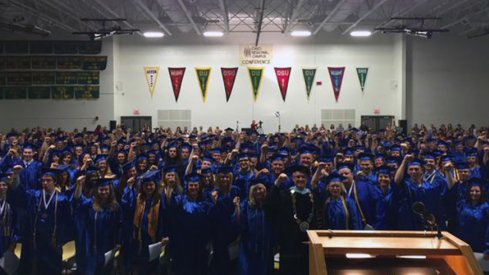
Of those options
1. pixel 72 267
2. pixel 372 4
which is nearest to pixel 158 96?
pixel 372 4

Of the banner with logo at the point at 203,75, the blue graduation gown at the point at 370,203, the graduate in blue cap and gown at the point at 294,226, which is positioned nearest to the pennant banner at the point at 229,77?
the banner with logo at the point at 203,75

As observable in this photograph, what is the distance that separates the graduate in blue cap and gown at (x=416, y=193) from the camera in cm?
530

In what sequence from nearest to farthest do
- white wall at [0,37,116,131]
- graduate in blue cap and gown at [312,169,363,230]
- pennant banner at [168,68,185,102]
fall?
graduate in blue cap and gown at [312,169,363,230] < white wall at [0,37,116,131] < pennant banner at [168,68,185,102]

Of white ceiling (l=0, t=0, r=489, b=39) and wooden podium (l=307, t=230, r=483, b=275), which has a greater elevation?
white ceiling (l=0, t=0, r=489, b=39)

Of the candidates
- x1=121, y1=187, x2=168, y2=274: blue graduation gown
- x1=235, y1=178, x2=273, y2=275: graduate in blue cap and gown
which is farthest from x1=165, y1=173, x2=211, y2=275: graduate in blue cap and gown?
x1=235, y1=178, x2=273, y2=275: graduate in blue cap and gown

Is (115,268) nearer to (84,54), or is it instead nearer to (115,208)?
(115,208)

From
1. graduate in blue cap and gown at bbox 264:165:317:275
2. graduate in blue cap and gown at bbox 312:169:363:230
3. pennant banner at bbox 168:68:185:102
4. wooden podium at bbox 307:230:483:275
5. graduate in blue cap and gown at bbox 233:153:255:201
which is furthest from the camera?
pennant banner at bbox 168:68:185:102

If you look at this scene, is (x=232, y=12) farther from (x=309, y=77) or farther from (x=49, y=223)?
(x=49, y=223)

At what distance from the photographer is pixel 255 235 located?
15.6 feet

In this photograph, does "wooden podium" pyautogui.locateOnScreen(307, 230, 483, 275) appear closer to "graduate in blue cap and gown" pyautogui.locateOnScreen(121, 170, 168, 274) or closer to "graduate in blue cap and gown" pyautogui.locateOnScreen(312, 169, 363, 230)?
"graduate in blue cap and gown" pyautogui.locateOnScreen(312, 169, 363, 230)

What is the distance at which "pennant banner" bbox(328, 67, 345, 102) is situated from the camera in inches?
873

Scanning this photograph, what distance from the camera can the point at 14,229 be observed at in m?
5.45

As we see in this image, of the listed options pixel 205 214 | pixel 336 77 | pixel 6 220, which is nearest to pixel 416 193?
pixel 205 214

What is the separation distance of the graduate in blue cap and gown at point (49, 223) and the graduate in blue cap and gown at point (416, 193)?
4.21m
